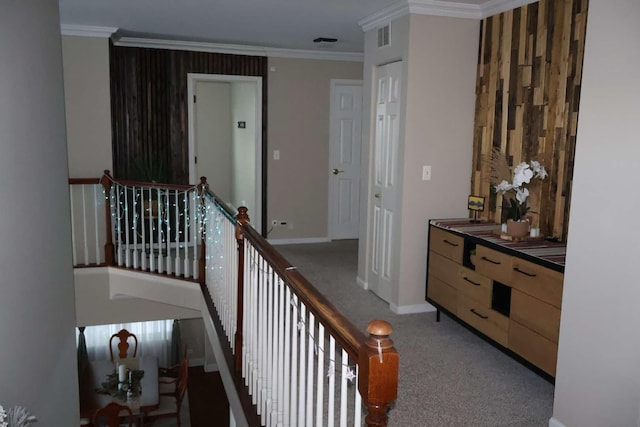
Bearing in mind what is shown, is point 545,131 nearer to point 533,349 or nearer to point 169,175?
point 533,349

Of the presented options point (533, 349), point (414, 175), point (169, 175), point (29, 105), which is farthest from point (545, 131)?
point (169, 175)

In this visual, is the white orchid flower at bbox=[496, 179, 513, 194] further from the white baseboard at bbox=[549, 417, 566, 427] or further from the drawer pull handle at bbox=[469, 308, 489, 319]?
the white baseboard at bbox=[549, 417, 566, 427]

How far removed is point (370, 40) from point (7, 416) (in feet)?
14.1

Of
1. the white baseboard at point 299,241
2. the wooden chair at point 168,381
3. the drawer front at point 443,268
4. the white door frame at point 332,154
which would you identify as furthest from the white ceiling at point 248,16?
the wooden chair at point 168,381

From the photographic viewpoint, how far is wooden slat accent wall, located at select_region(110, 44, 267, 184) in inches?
250

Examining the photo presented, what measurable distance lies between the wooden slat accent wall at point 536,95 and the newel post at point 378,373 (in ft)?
9.06

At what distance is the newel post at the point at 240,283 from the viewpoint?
308 centimetres

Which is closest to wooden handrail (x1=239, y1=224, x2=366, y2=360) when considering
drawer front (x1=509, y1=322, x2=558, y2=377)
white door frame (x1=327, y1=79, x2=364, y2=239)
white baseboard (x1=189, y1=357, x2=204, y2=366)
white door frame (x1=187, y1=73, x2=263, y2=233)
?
drawer front (x1=509, y1=322, x2=558, y2=377)

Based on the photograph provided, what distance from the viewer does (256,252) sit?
8.90 feet

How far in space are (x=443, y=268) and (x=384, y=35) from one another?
2085 mm

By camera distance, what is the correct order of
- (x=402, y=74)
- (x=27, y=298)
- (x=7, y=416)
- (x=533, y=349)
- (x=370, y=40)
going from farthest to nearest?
(x=370, y=40)
(x=402, y=74)
(x=533, y=349)
(x=27, y=298)
(x=7, y=416)

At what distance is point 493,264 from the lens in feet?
11.9

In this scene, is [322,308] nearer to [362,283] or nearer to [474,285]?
[474,285]

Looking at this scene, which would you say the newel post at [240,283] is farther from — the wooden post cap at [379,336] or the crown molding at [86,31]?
the crown molding at [86,31]
